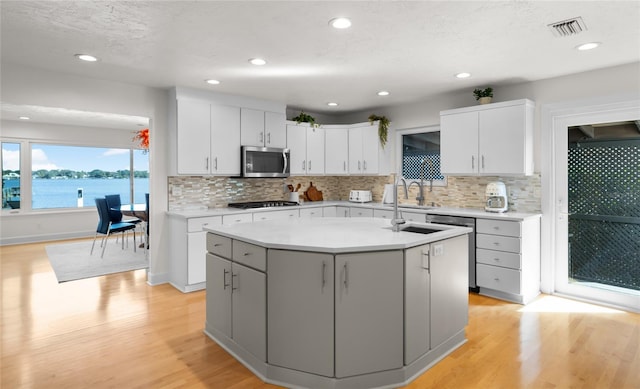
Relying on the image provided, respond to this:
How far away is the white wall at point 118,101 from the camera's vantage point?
3609 mm

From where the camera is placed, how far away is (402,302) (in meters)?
2.31

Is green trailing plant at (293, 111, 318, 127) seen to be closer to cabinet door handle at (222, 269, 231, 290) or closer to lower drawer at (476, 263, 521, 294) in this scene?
lower drawer at (476, 263, 521, 294)

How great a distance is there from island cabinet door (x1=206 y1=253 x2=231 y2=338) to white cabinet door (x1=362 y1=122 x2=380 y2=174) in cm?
337

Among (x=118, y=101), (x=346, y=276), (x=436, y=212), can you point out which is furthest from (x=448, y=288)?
(x=118, y=101)

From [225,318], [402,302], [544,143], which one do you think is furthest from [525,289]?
[225,318]

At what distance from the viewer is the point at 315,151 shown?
230 inches

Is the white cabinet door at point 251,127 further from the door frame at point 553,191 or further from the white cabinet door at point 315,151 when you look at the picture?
the door frame at point 553,191

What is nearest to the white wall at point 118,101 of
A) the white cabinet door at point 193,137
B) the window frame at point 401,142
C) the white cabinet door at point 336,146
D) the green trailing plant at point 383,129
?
the white cabinet door at point 193,137

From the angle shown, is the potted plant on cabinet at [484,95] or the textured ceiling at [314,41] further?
the potted plant on cabinet at [484,95]

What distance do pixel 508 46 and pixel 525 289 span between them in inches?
95.2

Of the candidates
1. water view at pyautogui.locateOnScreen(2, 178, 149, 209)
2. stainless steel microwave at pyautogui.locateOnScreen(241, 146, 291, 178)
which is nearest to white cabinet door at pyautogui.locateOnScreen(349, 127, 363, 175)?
stainless steel microwave at pyautogui.locateOnScreen(241, 146, 291, 178)

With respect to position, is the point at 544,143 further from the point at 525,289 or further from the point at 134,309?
the point at 134,309

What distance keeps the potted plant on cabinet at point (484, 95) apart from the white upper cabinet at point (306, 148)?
2393 millimetres

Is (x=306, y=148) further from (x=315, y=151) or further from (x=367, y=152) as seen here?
(x=367, y=152)
